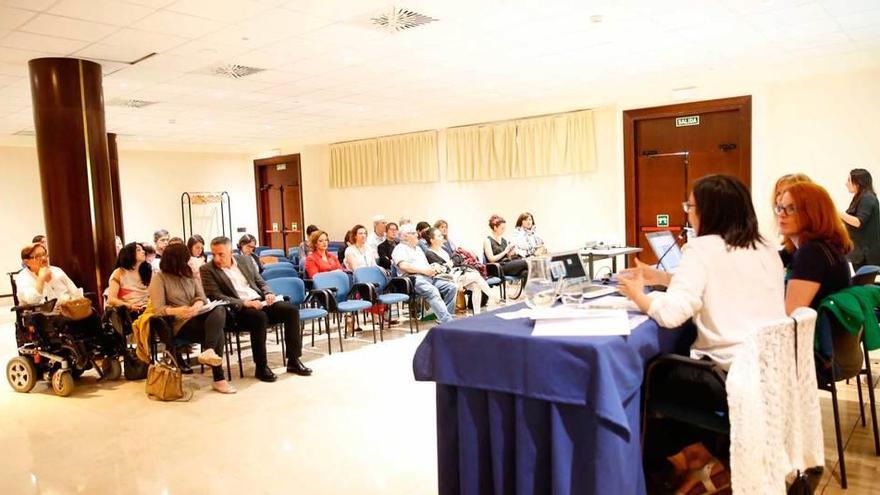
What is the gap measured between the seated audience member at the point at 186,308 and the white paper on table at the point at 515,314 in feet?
10.4

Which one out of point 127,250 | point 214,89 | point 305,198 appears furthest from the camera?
point 305,198

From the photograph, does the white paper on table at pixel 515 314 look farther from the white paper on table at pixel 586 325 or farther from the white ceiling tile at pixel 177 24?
the white ceiling tile at pixel 177 24

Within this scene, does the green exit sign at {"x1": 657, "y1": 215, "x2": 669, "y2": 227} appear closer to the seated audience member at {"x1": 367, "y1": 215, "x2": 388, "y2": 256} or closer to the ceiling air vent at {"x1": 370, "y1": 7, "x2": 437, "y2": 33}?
the seated audience member at {"x1": 367, "y1": 215, "x2": 388, "y2": 256}

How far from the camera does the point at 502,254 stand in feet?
27.3

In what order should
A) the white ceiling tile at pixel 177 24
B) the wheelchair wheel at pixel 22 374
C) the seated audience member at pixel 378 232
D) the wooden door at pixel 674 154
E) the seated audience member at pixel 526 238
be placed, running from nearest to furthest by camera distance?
the white ceiling tile at pixel 177 24, the wheelchair wheel at pixel 22 374, the wooden door at pixel 674 154, the seated audience member at pixel 526 238, the seated audience member at pixel 378 232

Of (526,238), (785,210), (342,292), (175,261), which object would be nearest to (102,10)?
(175,261)

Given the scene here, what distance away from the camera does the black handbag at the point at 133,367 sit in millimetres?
5395

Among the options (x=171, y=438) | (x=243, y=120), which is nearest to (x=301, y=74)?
(x=243, y=120)

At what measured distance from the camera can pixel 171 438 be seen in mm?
3955

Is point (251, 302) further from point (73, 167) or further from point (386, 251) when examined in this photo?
point (386, 251)

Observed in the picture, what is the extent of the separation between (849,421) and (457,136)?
7.99 m

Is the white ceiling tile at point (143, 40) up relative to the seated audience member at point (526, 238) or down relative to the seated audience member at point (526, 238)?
up

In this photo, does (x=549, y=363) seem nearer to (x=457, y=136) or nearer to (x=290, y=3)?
(x=290, y=3)

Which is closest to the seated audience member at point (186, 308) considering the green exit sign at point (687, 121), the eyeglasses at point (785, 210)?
the eyeglasses at point (785, 210)
